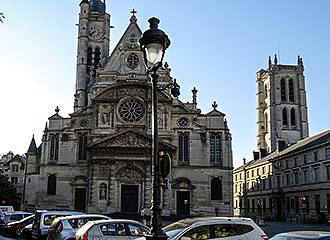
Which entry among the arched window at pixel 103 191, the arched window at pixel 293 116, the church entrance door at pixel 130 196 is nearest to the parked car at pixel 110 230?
the arched window at pixel 103 191

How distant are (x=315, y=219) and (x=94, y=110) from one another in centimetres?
2693

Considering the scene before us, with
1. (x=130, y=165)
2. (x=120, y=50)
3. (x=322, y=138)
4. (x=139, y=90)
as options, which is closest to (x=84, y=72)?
(x=120, y=50)

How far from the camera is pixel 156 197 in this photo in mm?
8859

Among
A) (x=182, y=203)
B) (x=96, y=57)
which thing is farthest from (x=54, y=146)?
(x=96, y=57)

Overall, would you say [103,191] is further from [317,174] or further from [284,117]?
[284,117]

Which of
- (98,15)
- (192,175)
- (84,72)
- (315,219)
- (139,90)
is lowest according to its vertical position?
(315,219)

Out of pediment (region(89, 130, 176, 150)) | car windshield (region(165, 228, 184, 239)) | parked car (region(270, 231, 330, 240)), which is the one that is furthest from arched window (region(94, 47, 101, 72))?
parked car (region(270, 231, 330, 240))

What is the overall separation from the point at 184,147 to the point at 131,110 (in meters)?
6.44

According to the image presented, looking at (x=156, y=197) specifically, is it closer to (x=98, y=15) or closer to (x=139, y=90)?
(x=139, y=90)

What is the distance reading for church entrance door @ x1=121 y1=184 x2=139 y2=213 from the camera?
41.0 metres

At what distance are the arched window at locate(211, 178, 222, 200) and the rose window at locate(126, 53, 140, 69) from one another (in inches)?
570

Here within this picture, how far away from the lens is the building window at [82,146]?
4378cm

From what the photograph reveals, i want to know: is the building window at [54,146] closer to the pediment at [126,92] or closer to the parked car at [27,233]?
→ the pediment at [126,92]

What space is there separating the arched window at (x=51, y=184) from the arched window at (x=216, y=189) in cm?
1561
